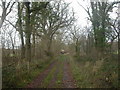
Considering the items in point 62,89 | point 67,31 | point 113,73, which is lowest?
point 62,89

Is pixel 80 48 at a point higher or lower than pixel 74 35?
lower

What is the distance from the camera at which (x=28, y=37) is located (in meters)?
22.8

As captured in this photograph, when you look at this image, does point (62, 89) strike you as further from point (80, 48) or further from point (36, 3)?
point (80, 48)

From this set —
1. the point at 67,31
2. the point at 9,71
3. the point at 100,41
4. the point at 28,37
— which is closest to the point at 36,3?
the point at 28,37

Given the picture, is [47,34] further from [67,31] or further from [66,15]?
[67,31]

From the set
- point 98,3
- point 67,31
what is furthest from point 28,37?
point 67,31

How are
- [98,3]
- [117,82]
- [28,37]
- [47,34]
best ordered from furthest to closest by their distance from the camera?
[47,34]
[98,3]
[28,37]
[117,82]

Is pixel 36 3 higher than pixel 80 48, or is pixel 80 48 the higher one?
pixel 36 3

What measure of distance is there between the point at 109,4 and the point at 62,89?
59.5 feet

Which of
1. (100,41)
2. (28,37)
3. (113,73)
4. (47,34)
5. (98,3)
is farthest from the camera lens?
(47,34)

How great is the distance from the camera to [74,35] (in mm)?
51375

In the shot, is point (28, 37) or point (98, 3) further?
point (98, 3)

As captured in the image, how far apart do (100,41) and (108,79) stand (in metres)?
14.2

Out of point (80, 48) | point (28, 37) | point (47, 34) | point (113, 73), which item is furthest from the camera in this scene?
point (80, 48)
